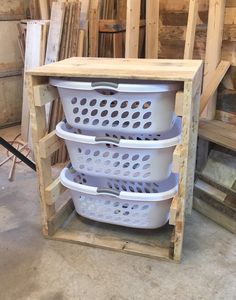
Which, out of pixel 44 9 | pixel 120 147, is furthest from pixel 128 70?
pixel 44 9

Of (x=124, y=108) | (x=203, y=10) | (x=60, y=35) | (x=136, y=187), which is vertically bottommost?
(x=136, y=187)

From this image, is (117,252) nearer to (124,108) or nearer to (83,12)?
(124,108)

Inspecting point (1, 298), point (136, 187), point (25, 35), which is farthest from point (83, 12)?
point (1, 298)

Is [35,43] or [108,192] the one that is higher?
[35,43]

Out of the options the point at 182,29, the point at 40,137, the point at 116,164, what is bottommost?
the point at 116,164

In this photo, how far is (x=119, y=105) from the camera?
148 cm

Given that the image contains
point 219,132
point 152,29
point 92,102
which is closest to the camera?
point 92,102

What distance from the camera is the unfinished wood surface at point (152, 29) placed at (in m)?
2.36

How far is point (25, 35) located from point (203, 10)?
163cm

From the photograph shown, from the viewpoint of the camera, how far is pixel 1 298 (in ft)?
4.78

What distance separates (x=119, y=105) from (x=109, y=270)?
0.78m

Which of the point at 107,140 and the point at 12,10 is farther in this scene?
the point at 12,10

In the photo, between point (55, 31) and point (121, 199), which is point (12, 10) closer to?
point (55, 31)

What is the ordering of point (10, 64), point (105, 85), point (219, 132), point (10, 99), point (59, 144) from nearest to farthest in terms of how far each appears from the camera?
point (105, 85) → point (59, 144) → point (219, 132) → point (10, 64) → point (10, 99)
